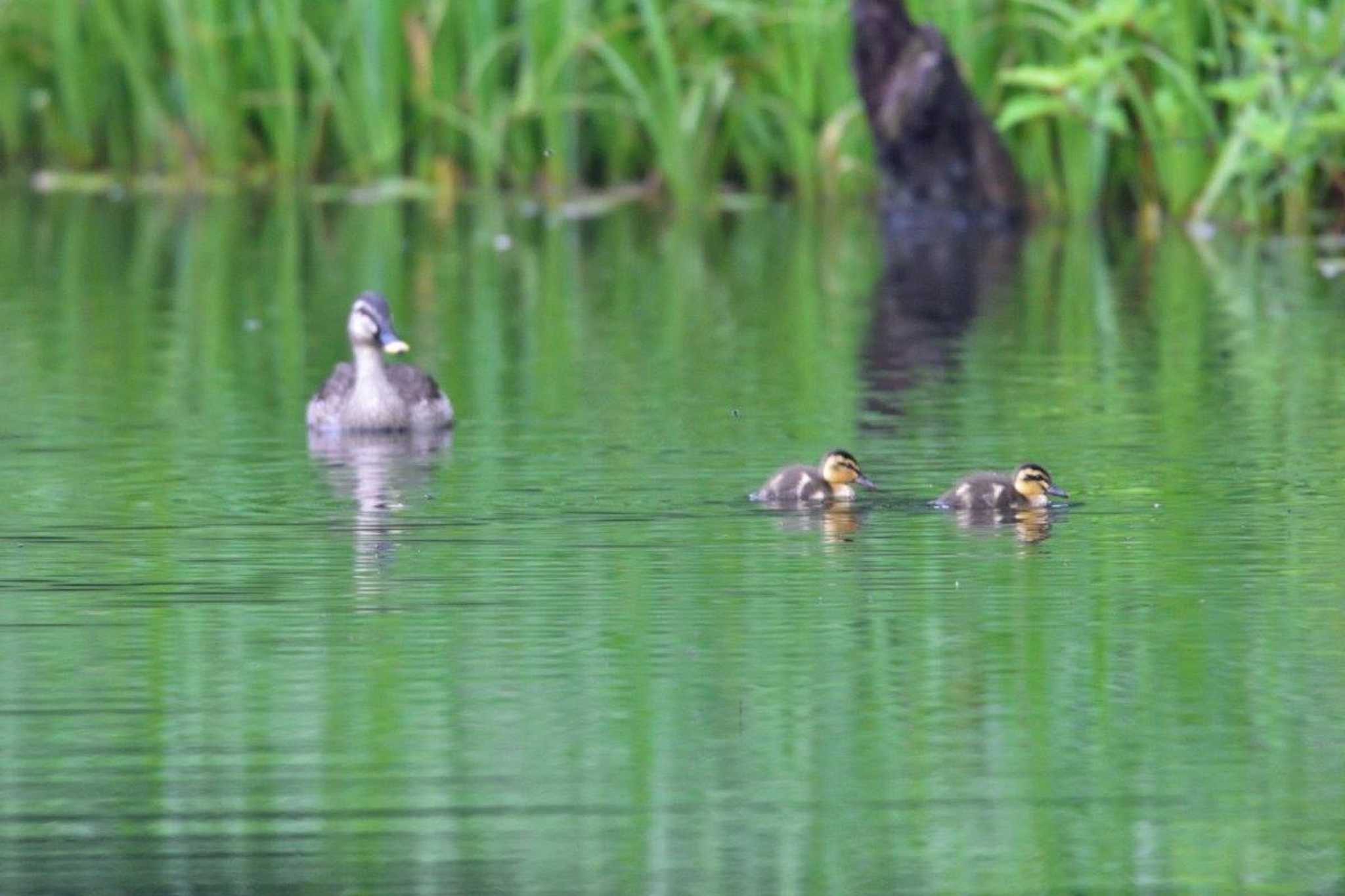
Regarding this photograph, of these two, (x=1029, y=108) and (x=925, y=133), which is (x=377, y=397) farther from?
(x=925, y=133)

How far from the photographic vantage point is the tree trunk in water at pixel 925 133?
1973 cm

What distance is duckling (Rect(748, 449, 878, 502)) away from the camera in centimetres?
1014

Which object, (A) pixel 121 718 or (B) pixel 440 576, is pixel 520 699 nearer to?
(A) pixel 121 718

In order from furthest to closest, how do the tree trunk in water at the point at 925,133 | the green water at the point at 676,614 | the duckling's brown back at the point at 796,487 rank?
the tree trunk in water at the point at 925,133 < the duckling's brown back at the point at 796,487 < the green water at the point at 676,614

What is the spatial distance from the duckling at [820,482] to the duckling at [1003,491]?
32cm

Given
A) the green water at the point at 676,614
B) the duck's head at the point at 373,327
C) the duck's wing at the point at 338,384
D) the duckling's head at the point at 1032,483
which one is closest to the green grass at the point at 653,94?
the green water at the point at 676,614

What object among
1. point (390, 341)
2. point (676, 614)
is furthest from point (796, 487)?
point (390, 341)

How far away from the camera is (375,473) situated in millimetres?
11406

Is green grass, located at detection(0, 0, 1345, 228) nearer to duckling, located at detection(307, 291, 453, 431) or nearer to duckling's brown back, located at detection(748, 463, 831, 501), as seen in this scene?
duckling, located at detection(307, 291, 453, 431)

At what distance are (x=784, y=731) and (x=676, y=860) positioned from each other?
→ 99 centimetres

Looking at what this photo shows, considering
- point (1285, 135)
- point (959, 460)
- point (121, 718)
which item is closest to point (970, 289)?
point (1285, 135)

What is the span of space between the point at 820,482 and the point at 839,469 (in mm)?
70

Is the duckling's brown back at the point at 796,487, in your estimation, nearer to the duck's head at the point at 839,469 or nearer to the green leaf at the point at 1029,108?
the duck's head at the point at 839,469

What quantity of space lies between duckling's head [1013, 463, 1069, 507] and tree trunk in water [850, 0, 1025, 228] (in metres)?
9.85
